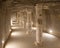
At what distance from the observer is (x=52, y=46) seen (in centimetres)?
1170

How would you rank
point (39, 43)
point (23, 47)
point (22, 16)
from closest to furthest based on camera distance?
point (23, 47) < point (39, 43) < point (22, 16)

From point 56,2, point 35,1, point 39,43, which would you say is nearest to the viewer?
point 56,2

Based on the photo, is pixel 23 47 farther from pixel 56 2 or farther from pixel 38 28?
pixel 56 2

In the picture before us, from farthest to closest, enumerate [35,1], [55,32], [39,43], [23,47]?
[55,32]
[39,43]
[23,47]
[35,1]

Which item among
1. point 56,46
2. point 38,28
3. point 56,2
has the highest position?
point 56,2

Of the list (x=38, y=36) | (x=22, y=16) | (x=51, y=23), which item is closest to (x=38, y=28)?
(x=38, y=36)

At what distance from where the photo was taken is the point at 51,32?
17.9m

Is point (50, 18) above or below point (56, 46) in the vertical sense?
above

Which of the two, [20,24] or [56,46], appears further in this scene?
[20,24]

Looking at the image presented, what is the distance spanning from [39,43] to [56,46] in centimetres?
150

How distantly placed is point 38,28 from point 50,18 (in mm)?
5543

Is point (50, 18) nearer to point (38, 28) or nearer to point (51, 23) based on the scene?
point (51, 23)

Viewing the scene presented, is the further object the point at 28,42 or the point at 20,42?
the point at 20,42

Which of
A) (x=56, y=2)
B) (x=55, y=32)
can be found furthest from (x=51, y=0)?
(x=55, y=32)
